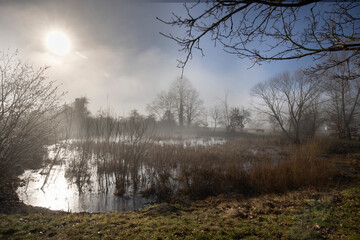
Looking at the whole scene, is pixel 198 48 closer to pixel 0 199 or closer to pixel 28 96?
pixel 28 96

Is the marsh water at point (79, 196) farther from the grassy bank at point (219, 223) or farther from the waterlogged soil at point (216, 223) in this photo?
the waterlogged soil at point (216, 223)

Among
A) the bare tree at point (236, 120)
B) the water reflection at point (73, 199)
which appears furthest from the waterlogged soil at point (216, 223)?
the bare tree at point (236, 120)

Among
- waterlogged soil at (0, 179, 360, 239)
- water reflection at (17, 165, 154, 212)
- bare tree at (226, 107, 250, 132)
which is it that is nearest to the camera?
waterlogged soil at (0, 179, 360, 239)

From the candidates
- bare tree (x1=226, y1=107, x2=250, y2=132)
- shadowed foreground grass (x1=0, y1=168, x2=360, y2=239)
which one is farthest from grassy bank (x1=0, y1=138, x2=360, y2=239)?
bare tree (x1=226, y1=107, x2=250, y2=132)

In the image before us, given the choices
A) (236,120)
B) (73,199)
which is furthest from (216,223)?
(236,120)

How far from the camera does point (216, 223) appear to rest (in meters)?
3.46

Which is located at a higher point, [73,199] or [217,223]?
[217,223]

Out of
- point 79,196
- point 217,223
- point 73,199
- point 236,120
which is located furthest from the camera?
point 236,120

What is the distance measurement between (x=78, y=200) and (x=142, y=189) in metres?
2.29

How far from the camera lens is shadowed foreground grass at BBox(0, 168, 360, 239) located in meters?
2.97

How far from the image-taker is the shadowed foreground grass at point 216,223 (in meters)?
2.97

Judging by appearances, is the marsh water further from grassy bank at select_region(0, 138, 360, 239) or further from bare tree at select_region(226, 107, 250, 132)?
bare tree at select_region(226, 107, 250, 132)

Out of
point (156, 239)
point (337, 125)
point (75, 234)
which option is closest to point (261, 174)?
point (156, 239)

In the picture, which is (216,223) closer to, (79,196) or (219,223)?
(219,223)
